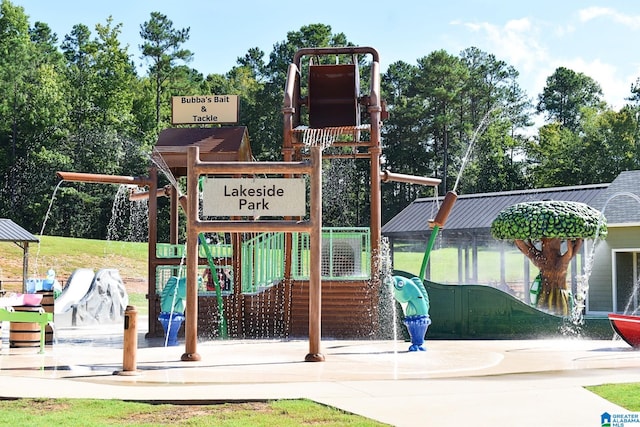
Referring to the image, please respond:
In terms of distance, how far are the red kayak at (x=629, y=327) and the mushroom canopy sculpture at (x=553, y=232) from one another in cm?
477

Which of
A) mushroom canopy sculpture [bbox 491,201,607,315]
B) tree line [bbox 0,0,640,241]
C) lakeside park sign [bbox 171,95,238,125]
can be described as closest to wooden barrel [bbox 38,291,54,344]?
lakeside park sign [bbox 171,95,238,125]

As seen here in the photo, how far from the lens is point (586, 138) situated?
51.8 meters

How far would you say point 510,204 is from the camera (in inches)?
1080

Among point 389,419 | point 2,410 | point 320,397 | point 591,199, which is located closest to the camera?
point 389,419

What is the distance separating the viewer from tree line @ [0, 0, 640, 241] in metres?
49.1

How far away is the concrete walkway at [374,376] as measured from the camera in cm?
768

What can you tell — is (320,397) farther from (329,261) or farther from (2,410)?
(329,261)

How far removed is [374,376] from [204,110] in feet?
29.6

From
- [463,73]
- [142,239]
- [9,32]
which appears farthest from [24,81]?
[463,73]

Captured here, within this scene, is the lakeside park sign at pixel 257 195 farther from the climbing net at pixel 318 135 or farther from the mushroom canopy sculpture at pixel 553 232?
the mushroom canopy sculpture at pixel 553 232

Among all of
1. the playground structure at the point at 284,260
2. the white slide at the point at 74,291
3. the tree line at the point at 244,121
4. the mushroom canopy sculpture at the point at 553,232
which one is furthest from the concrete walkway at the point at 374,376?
the tree line at the point at 244,121

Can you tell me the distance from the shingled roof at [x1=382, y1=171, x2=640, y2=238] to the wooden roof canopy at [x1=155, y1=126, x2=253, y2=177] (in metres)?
9.60

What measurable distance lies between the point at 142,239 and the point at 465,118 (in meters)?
23.8

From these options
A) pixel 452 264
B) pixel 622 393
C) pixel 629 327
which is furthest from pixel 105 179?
pixel 452 264
